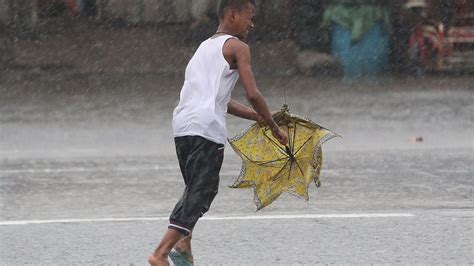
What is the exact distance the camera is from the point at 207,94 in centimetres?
594

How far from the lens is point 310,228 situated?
791 cm

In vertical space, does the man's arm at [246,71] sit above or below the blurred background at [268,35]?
below

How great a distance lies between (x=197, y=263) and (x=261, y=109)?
1.30 meters

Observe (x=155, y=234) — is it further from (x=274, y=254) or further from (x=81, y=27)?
(x=81, y=27)

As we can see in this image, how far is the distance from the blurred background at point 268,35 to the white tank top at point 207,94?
14.1m

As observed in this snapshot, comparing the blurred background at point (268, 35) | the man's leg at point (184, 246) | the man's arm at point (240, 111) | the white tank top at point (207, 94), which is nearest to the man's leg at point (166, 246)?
the man's leg at point (184, 246)

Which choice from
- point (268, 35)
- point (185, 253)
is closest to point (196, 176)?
point (185, 253)

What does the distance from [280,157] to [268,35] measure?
15.6 m

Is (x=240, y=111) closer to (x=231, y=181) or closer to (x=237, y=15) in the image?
(x=237, y=15)

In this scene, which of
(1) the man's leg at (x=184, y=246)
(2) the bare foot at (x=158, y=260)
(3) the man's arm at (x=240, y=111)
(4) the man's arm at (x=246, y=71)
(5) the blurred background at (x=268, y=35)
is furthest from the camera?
(5) the blurred background at (x=268, y=35)

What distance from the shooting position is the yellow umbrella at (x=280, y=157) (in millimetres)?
6375

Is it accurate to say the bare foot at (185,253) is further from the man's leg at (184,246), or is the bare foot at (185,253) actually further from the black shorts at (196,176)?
the black shorts at (196,176)

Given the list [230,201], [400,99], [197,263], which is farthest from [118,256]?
[400,99]

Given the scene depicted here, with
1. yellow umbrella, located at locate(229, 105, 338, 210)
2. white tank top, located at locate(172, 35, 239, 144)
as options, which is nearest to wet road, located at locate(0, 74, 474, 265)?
yellow umbrella, located at locate(229, 105, 338, 210)
